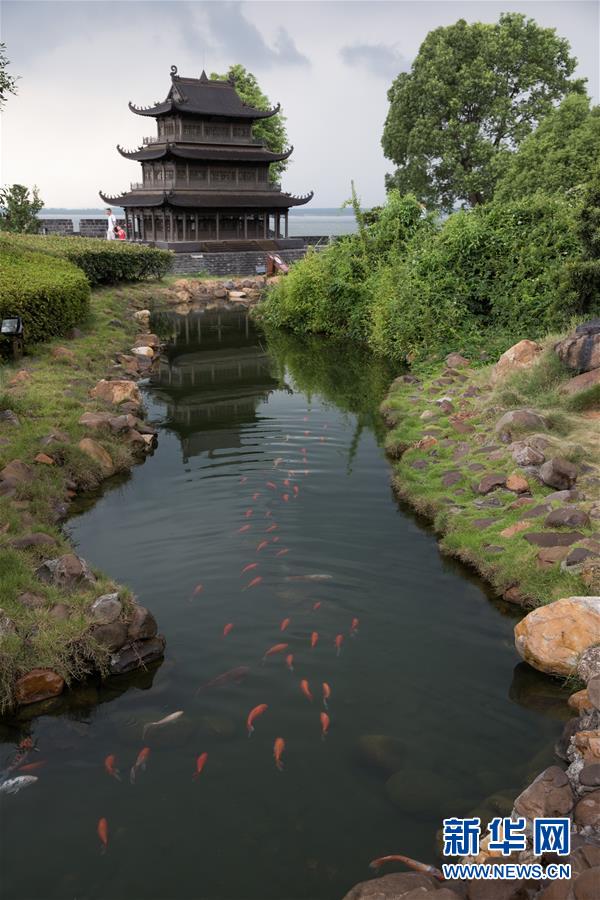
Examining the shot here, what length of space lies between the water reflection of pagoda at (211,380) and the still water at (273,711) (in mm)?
3216

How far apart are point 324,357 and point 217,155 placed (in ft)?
97.5

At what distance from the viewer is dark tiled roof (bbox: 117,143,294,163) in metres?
45.6

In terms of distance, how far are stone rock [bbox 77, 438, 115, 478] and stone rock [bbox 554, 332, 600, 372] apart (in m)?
8.96

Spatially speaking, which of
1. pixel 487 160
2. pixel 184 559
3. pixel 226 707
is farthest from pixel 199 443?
pixel 487 160

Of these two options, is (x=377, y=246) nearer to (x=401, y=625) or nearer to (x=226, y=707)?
(x=401, y=625)

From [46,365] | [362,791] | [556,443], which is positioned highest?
[46,365]

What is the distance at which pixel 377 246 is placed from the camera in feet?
81.7

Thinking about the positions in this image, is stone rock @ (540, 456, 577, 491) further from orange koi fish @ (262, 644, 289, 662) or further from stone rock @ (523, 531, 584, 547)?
orange koi fish @ (262, 644, 289, 662)

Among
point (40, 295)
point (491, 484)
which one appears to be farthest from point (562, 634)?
point (40, 295)

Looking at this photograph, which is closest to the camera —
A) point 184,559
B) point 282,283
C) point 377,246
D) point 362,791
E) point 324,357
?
point 362,791

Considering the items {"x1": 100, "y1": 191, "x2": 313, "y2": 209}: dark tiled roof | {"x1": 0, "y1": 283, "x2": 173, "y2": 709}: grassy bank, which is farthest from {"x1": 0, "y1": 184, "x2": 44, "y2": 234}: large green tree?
{"x1": 0, "y1": 283, "x2": 173, "y2": 709}: grassy bank

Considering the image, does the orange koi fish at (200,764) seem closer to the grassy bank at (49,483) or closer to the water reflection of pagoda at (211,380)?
the grassy bank at (49,483)

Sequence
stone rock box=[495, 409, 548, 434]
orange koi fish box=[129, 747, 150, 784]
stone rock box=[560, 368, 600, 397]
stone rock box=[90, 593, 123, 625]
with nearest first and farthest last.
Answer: orange koi fish box=[129, 747, 150, 784] < stone rock box=[90, 593, 123, 625] < stone rock box=[495, 409, 548, 434] < stone rock box=[560, 368, 600, 397]

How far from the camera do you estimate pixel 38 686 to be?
6.72 m
